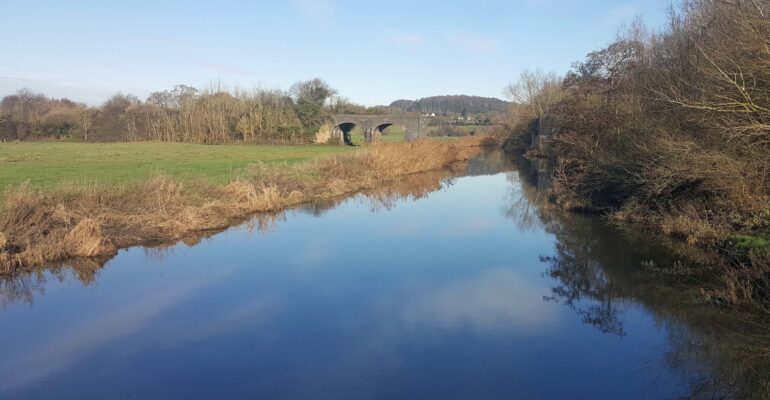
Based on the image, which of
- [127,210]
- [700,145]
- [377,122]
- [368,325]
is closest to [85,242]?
[127,210]

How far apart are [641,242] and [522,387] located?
312 inches

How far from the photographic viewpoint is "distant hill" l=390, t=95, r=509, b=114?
118438 mm

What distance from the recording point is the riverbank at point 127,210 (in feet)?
35.6

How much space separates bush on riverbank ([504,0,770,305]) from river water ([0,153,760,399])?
123 centimetres

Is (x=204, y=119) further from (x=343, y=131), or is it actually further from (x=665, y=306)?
(x=665, y=306)

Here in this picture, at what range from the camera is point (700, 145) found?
37.7 ft

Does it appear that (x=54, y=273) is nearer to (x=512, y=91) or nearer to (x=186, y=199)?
(x=186, y=199)

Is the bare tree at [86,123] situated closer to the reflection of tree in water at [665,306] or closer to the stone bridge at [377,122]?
the stone bridge at [377,122]

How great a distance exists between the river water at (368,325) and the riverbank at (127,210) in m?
0.60

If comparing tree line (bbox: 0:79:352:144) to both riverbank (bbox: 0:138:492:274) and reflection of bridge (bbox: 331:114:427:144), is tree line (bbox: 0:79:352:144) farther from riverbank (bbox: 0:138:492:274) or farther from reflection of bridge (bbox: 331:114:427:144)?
riverbank (bbox: 0:138:492:274)

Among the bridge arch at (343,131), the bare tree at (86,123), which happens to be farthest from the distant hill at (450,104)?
the bare tree at (86,123)

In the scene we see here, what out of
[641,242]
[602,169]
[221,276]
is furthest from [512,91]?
[221,276]

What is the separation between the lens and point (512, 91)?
63094 mm

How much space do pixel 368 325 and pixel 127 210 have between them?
8860mm
